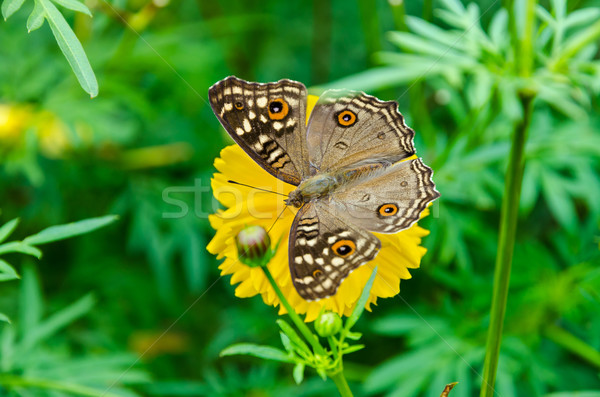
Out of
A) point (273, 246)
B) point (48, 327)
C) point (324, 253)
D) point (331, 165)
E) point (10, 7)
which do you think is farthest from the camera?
point (48, 327)

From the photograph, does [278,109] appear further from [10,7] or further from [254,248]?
[10,7]

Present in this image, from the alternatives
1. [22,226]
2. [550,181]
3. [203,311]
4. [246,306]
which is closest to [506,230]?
[550,181]

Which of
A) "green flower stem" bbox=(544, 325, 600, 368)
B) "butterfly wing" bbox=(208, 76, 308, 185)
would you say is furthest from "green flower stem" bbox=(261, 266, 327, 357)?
"green flower stem" bbox=(544, 325, 600, 368)

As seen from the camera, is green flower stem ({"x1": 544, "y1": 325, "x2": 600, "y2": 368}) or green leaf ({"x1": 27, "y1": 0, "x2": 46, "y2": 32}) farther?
green flower stem ({"x1": 544, "y1": 325, "x2": 600, "y2": 368})

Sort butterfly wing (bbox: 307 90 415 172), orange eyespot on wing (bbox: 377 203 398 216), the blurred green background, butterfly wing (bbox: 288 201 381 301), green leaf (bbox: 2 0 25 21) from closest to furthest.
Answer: green leaf (bbox: 2 0 25 21), butterfly wing (bbox: 288 201 381 301), orange eyespot on wing (bbox: 377 203 398 216), butterfly wing (bbox: 307 90 415 172), the blurred green background

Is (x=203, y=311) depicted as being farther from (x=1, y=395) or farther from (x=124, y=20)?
(x=124, y=20)

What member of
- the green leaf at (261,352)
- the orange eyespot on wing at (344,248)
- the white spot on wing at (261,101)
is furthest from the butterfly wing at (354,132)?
the green leaf at (261,352)

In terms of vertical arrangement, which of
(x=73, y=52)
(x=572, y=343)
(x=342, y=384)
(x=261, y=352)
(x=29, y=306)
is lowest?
(x=572, y=343)

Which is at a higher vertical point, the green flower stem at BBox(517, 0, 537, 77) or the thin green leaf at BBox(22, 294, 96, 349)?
the thin green leaf at BBox(22, 294, 96, 349)

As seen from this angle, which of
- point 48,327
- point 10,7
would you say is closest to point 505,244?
point 10,7

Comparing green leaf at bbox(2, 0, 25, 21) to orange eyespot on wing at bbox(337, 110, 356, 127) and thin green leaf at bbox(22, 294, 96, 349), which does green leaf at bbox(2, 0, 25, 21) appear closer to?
orange eyespot on wing at bbox(337, 110, 356, 127)
